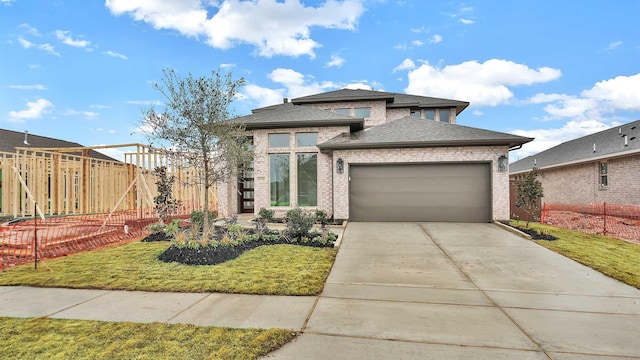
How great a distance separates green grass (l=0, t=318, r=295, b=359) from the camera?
275 cm

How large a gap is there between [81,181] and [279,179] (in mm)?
9185

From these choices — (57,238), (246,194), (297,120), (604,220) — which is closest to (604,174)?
(604,220)

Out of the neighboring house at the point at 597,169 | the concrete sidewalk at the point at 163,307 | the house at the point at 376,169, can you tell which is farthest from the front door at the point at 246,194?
the neighboring house at the point at 597,169

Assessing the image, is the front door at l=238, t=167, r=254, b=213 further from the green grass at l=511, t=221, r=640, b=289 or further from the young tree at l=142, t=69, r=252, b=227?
the green grass at l=511, t=221, r=640, b=289

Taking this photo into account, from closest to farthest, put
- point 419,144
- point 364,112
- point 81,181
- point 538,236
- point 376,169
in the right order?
point 538,236 → point 419,144 → point 376,169 → point 81,181 → point 364,112

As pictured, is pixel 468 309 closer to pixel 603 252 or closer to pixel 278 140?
pixel 603 252

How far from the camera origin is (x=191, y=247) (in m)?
6.62

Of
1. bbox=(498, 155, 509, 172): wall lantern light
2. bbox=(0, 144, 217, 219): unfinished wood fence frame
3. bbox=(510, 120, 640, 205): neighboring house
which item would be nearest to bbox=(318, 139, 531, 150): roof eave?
bbox=(498, 155, 509, 172): wall lantern light

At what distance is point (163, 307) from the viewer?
3.90m

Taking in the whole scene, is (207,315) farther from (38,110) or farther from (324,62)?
(38,110)

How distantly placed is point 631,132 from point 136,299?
2153 cm

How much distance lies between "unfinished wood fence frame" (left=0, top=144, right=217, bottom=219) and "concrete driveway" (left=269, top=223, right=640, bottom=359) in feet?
28.0

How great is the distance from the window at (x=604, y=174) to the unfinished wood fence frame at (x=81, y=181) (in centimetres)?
1916

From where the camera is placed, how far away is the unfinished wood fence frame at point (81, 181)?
1170cm
